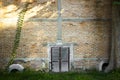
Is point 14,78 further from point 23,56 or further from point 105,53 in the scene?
point 105,53

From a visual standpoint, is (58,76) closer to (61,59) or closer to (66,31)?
(61,59)

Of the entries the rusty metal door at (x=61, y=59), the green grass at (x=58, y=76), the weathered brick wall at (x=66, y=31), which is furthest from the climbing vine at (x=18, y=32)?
the rusty metal door at (x=61, y=59)

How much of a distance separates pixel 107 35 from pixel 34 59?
13.1 ft

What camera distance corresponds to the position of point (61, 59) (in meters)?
16.0

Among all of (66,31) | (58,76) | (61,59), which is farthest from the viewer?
(61,59)

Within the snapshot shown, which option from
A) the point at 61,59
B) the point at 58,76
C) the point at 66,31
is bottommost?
the point at 58,76

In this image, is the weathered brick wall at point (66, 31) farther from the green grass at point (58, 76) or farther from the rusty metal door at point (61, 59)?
the green grass at point (58, 76)

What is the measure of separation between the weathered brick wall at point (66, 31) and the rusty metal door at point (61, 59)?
17.0 inches

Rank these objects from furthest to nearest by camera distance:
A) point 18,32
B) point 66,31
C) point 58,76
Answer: point 66,31 → point 18,32 → point 58,76

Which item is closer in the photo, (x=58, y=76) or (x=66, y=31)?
(x=58, y=76)

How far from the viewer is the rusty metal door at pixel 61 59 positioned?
1598 cm

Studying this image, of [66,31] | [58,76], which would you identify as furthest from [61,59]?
[58,76]

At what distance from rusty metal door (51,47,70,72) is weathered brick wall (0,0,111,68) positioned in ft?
1.42

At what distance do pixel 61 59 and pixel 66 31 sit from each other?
148 cm
